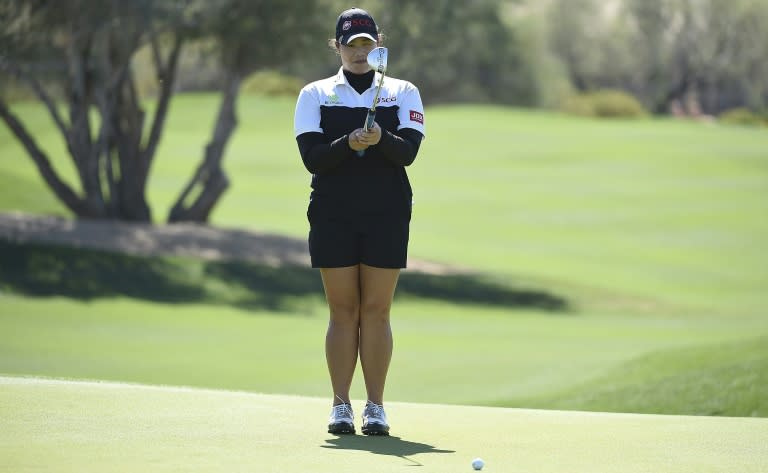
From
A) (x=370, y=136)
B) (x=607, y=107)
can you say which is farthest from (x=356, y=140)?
(x=607, y=107)

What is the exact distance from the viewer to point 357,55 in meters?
6.45

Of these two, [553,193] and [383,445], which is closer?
[383,445]

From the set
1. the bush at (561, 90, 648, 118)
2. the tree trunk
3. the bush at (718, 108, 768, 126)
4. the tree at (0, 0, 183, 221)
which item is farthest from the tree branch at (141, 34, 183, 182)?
the bush at (718, 108, 768, 126)

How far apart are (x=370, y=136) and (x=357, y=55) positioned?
55 cm

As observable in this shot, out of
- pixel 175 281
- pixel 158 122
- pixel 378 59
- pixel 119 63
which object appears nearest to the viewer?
pixel 378 59

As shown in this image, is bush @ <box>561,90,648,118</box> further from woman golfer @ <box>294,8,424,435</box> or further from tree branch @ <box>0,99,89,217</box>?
woman golfer @ <box>294,8,424,435</box>

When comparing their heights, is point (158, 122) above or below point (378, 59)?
above

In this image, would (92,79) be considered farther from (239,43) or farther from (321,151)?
(321,151)

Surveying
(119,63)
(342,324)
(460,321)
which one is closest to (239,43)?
(119,63)

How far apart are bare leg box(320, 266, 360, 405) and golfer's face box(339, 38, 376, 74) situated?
37.9 inches

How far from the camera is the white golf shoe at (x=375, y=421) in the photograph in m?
6.32

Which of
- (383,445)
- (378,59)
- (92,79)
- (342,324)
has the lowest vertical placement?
(383,445)

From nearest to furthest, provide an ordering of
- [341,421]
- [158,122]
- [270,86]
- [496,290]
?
[341,421] < [496,290] < [158,122] < [270,86]

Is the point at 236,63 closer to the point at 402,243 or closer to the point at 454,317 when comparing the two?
the point at 454,317
